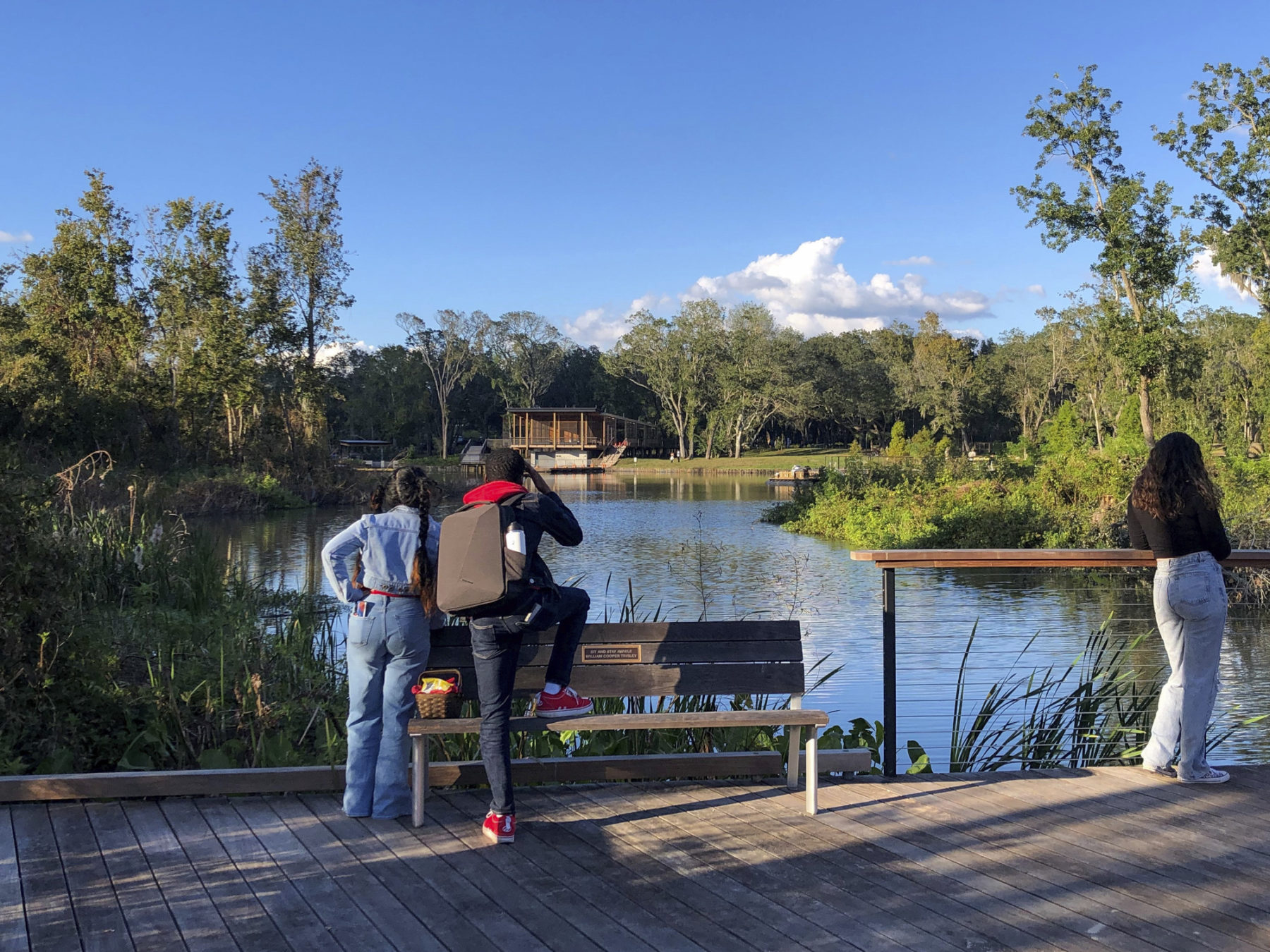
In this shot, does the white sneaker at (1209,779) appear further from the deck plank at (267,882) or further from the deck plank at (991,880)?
the deck plank at (267,882)

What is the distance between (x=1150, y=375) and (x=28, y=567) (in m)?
25.5

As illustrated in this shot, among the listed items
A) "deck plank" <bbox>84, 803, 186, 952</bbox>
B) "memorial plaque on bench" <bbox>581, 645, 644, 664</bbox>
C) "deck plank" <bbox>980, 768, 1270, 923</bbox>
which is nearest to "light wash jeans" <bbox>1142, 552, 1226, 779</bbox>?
"deck plank" <bbox>980, 768, 1270, 923</bbox>

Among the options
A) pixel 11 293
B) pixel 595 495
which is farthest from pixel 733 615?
pixel 11 293

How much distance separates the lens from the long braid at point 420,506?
3930mm

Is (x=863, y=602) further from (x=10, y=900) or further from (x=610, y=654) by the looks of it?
(x=10, y=900)

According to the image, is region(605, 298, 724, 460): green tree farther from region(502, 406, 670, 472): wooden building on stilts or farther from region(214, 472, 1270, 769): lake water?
region(214, 472, 1270, 769): lake water

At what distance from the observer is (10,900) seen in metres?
3.12

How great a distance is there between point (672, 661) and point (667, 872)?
1.07 m

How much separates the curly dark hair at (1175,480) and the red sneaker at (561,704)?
7.95 feet

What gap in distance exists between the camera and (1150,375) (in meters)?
25.1

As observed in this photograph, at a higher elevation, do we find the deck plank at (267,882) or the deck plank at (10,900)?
the deck plank at (10,900)

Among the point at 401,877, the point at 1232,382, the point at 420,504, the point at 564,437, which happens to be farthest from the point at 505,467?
the point at 564,437

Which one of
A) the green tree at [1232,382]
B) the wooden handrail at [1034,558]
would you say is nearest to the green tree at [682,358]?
the green tree at [1232,382]

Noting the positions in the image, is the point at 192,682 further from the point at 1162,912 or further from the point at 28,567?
the point at 1162,912
